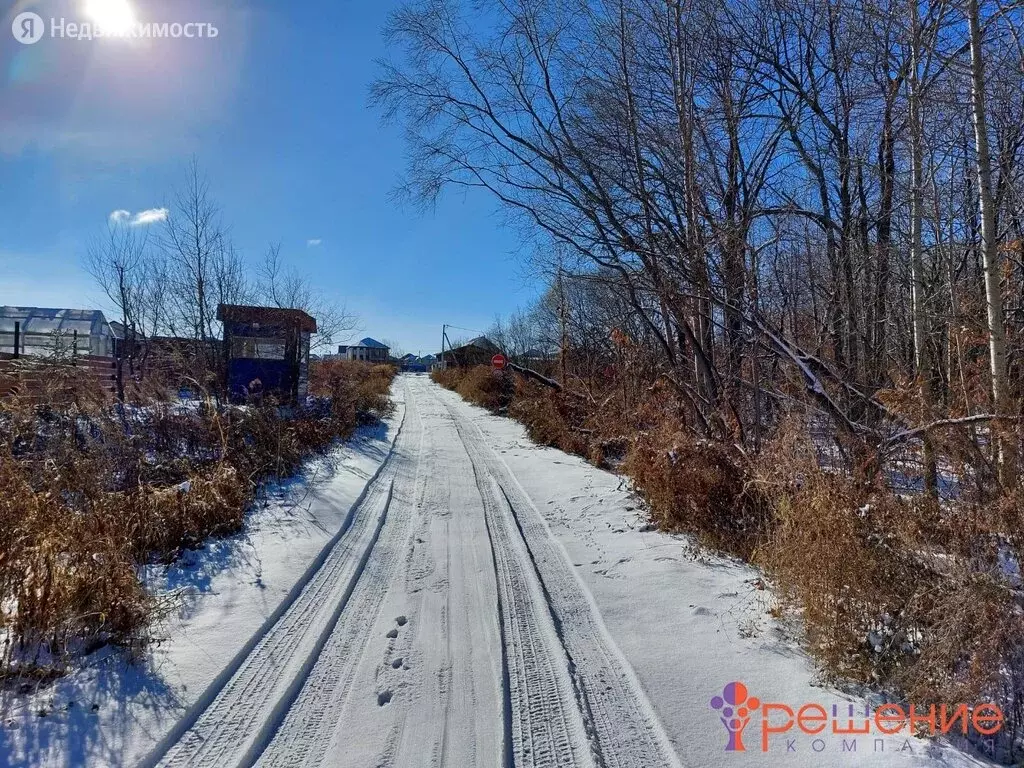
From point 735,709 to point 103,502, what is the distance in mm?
4705

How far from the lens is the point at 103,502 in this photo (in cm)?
451

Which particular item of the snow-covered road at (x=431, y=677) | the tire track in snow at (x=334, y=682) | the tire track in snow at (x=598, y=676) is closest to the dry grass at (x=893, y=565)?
the tire track in snow at (x=598, y=676)

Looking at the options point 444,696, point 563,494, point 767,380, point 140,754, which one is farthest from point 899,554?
point 563,494

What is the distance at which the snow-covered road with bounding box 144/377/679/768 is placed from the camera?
2.54 metres

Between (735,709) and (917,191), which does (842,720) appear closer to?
(735,709)

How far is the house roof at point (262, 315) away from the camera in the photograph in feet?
45.9

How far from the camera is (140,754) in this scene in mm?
2445

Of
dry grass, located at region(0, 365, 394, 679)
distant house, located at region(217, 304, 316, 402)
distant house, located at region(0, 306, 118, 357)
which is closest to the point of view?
dry grass, located at region(0, 365, 394, 679)

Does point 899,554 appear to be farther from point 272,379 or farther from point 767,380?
point 272,379

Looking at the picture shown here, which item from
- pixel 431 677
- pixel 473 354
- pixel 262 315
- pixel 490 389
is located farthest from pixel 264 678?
pixel 473 354

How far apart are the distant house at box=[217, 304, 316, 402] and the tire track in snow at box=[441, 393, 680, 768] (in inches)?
423

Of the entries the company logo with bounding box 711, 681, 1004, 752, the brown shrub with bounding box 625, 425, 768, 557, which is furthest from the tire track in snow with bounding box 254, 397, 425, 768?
the brown shrub with bounding box 625, 425, 768, 557

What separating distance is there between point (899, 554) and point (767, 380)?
471 centimetres

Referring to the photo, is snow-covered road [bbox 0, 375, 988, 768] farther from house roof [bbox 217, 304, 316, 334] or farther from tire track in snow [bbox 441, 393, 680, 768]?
house roof [bbox 217, 304, 316, 334]
